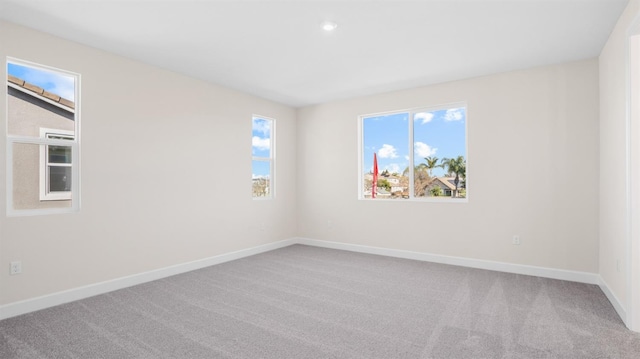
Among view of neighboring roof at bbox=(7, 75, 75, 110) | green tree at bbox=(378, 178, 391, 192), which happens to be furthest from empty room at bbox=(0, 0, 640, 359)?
green tree at bbox=(378, 178, 391, 192)

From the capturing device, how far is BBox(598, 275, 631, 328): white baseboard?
2638mm

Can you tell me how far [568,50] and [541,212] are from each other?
6.18 feet

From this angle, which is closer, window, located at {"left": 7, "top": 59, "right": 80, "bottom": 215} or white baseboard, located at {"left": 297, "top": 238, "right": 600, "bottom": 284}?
window, located at {"left": 7, "top": 59, "right": 80, "bottom": 215}

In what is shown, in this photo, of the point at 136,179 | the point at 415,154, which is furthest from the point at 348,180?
the point at 136,179

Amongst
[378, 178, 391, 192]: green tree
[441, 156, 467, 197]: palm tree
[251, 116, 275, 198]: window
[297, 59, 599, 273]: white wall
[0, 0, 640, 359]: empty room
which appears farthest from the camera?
[251, 116, 275, 198]: window

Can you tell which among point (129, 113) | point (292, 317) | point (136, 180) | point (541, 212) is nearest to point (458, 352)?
point (292, 317)

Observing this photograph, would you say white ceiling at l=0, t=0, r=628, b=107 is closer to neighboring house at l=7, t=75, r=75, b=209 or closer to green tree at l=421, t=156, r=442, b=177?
neighboring house at l=7, t=75, r=75, b=209

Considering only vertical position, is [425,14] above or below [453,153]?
above

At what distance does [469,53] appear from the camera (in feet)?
11.6

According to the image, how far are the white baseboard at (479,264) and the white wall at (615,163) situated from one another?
0.27 metres

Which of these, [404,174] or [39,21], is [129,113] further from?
[404,174]

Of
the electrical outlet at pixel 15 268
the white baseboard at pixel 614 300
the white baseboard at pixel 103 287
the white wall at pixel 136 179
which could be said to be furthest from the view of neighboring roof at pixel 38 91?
the white baseboard at pixel 614 300

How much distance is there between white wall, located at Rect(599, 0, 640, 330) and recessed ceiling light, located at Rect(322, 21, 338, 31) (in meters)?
2.29

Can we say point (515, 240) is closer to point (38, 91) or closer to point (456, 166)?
point (456, 166)
